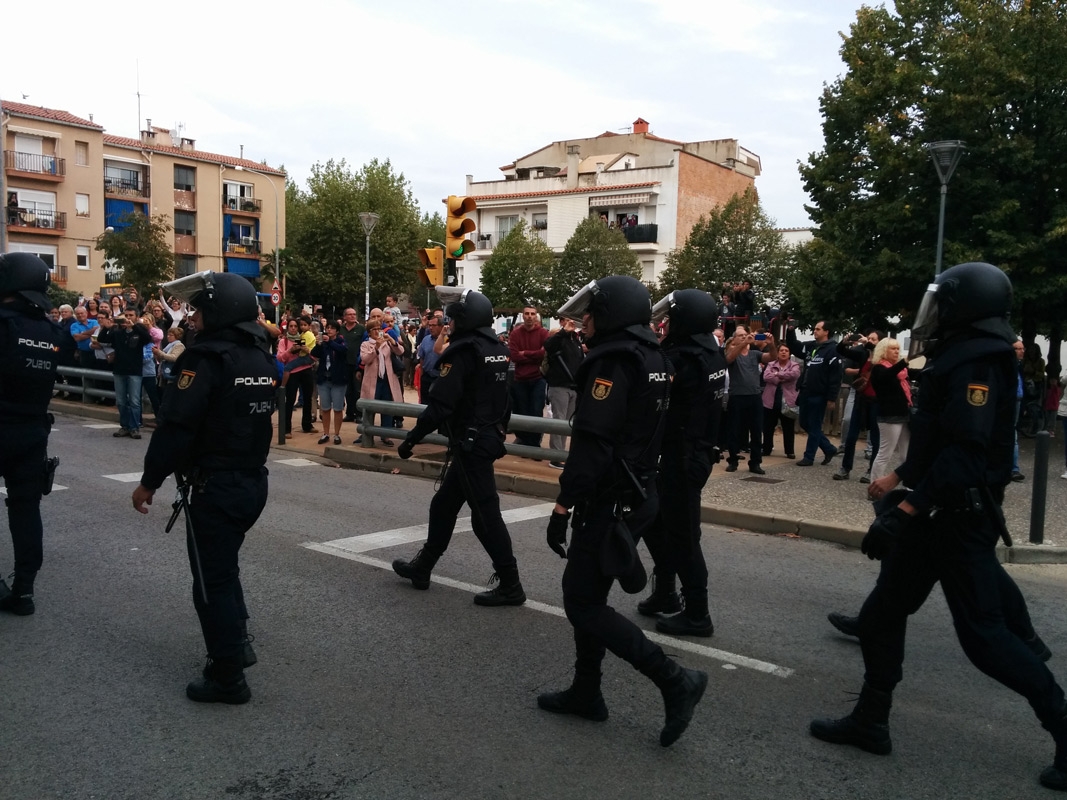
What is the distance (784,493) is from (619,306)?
21.2 ft

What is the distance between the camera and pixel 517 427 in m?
10.6

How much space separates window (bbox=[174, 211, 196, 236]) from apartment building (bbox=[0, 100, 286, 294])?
64 millimetres

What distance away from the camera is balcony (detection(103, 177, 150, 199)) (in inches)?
2192

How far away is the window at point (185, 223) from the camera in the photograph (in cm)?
5934

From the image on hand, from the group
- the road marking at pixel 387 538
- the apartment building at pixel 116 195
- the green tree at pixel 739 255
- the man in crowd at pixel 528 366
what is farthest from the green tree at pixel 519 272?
the road marking at pixel 387 538

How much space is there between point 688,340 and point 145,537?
190 inches

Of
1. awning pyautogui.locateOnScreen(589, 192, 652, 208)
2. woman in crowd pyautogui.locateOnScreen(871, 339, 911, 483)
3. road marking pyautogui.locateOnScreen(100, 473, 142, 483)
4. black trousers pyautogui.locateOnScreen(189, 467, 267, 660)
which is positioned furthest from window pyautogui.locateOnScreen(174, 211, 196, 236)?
black trousers pyautogui.locateOnScreen(189, 467, 267, 660)

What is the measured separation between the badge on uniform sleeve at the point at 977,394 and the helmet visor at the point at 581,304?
5.08ft

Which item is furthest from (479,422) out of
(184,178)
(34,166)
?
(184,178)

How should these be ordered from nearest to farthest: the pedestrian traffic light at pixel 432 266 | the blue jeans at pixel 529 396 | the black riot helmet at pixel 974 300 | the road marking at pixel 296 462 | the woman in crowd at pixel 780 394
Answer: the black riot helmet at pixel 974 300
the pedestrian traffic light at pixel 432 266
the road marking at pixel 296 462
the blue jeans at pixel 529 396
the woman in crowd at pixel 780 394

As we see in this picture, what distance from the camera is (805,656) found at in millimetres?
5203

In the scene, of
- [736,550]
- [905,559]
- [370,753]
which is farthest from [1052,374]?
[370,753]

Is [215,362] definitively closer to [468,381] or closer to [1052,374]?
[468,381]

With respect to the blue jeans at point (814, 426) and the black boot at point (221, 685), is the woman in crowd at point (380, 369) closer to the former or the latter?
the blue jeans at point (814, 426)
